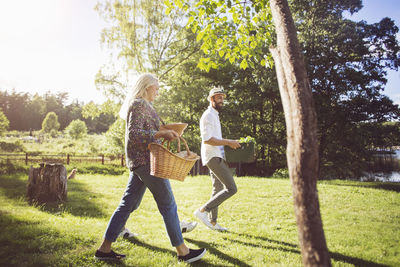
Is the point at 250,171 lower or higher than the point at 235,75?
lower

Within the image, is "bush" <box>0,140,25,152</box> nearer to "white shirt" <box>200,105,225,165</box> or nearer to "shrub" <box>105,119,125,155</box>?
"shrub" <box>105,119,125,155</box>

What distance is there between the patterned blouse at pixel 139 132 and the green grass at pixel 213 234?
131 centimetres

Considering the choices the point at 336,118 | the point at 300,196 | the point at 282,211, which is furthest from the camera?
the point at 336,118

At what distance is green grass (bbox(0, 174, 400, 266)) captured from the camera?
10.9 feet

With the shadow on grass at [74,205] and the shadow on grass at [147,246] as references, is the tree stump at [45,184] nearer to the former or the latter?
the shadow on grass at [74,205]

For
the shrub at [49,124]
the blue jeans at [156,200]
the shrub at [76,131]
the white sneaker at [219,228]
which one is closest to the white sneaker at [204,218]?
the white sneaker at [219,228]

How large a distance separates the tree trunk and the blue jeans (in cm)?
160

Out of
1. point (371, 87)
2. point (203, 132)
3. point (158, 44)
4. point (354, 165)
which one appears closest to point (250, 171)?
point (354, 165)

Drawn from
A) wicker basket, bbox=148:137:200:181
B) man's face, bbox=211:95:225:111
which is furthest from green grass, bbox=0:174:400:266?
man's face, bbox=211:95:225:111

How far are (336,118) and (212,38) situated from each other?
668 inches

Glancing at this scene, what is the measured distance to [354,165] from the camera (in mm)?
19234

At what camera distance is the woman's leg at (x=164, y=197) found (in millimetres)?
2945

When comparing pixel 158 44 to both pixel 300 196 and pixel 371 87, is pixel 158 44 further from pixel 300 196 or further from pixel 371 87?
pixel 300 196

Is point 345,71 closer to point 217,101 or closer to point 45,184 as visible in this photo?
point 217,101
